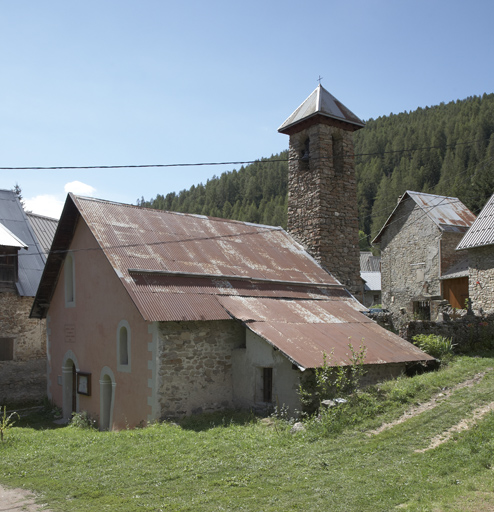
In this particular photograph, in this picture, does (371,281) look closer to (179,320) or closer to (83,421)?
(83,421)

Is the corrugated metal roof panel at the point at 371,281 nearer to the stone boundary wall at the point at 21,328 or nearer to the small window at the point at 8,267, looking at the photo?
the stone boundary wall at the point at 21,328

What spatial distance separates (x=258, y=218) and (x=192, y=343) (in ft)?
235

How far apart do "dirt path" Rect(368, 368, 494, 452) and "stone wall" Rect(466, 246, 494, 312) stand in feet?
26.9

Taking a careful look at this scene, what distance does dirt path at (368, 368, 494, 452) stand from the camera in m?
7.98

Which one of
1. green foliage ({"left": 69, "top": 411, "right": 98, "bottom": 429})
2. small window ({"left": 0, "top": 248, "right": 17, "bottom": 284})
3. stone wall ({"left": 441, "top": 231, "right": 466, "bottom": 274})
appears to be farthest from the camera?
stone wall ({"left": 441, "top": 231, "right": 466, "bottom": 274})

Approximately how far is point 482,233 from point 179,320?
44.9 ft

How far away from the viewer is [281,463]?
754 centimetres

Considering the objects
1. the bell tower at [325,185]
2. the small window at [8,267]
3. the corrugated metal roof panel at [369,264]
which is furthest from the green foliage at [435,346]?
the corrugated metal roof panel at [369,264]

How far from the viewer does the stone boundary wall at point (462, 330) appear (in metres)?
14.4

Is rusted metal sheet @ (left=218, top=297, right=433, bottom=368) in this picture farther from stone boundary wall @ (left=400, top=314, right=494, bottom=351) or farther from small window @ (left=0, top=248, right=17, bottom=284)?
small window @ (left=0, top=248, right=17, bottom=284)

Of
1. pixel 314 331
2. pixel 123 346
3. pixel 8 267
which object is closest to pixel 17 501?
pixel 123 346

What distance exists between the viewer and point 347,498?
5984mm

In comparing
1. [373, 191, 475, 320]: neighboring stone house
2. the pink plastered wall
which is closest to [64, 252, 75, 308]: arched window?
the pink plastered wall

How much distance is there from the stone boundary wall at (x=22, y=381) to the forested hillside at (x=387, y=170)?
57953 millimetres
